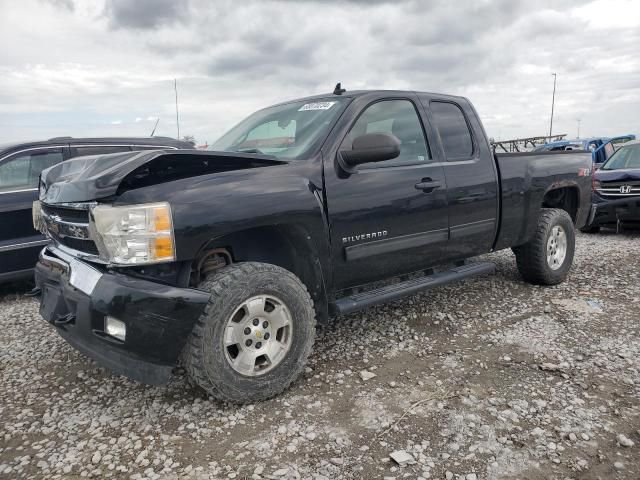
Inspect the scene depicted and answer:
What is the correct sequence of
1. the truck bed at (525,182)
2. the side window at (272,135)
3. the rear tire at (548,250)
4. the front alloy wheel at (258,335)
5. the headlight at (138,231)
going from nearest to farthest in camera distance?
the headlight at (138,231)
the front alloy wheel at (258,335)
the side window at (272,135)
the truck bed at (525,182)
the rear tire at (548,250)

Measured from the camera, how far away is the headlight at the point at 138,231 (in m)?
2.50

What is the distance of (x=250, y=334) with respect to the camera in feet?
9.38

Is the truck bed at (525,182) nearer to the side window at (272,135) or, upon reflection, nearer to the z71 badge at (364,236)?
the z71 badge at (364,236)

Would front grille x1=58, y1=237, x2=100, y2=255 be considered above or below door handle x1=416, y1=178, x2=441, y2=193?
below

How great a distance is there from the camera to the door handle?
3708 mm

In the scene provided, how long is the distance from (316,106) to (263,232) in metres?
1.19

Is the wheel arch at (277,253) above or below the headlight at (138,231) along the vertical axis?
below

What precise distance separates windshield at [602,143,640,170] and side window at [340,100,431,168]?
21.1ft

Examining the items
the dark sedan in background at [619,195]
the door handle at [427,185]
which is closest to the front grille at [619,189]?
the dark sedan in background at [619,195]

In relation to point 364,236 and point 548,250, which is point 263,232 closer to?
point 364,236

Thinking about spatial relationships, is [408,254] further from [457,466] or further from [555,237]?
[555,237]

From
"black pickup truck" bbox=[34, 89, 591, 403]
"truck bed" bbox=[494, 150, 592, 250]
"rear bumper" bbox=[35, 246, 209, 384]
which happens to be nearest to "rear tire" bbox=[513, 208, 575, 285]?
"truck bed" bbox=[494, 150, 592, 250]

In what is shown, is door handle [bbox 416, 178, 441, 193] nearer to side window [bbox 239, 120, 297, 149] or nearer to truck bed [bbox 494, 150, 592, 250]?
truck bed [bbox 494, 150, 592, 250]

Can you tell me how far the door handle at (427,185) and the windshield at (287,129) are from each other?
82 cm
